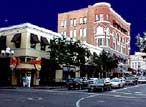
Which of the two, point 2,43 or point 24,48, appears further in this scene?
point 2,43

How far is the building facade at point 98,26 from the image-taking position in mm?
89000

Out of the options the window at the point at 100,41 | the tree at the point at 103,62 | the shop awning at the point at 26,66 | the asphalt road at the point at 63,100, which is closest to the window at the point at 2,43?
the shop awning at the point at 26,66

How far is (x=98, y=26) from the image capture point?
89875 millimetres

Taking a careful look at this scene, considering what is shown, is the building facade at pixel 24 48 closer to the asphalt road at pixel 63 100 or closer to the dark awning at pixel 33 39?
the dark awning at pixel 33 39

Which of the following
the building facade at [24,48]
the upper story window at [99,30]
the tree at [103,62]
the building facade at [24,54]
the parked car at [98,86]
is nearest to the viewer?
the parked car at [98,86]

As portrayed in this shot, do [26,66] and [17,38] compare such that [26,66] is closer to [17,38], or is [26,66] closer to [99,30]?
[17,38]

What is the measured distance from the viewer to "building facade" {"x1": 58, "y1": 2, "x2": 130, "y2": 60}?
8900 centimetres

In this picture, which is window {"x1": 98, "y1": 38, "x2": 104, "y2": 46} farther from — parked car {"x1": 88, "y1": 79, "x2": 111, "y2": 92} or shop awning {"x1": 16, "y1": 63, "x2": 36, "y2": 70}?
parked car {"x1": 88, "y1": 79, "x2": 111, "y2": 92}

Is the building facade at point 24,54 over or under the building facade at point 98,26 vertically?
under

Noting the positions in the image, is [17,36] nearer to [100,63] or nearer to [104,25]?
[100,63]

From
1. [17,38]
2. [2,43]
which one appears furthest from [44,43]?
[2,43]

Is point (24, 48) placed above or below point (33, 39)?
below

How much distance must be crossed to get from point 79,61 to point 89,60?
35.5 feet

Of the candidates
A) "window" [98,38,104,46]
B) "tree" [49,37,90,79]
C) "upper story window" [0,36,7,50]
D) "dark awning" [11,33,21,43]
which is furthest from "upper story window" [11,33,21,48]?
"window" [98,38,104,46]
